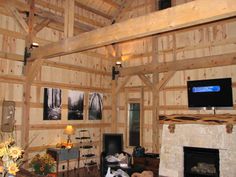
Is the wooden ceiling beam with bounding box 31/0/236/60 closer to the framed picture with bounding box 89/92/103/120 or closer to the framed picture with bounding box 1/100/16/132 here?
the framed picture with bounding box 1/100/16/132

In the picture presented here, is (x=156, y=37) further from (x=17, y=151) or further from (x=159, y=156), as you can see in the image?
(x=17, y=151)

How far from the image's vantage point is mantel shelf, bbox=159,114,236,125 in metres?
5.86

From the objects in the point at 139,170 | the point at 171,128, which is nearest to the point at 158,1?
the point at 171,128

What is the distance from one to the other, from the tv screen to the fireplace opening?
5.77ft

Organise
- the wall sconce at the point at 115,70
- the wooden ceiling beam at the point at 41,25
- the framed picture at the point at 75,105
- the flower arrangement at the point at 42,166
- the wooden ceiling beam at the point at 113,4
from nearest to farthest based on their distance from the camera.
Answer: the flower arrangement at the point at 42,166, the wooden ceiling beam at the point at 41,25, the framed picture at the point at 75,105, the wooden ceiling beam at the point at 113,4, the wall sconce at the point at 115,70

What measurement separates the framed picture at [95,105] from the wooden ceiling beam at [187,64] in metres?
1.11

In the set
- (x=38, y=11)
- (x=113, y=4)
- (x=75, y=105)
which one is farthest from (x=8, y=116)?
(x=113, y=4)

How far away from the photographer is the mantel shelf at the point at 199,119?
19.2 feet

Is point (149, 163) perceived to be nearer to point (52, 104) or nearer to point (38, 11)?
point (52, 104)

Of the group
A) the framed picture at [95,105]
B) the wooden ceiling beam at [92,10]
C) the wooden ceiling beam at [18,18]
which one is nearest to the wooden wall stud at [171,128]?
the framed picture at [95,105]

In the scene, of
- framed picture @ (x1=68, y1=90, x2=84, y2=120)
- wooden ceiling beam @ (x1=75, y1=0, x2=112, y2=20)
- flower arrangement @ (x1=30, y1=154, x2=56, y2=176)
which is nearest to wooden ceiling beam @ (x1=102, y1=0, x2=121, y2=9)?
wooden ceiling beam @ (x1=75, y1=0, x2=112, y2=20)

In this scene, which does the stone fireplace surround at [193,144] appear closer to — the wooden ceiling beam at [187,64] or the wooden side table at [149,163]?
the wooden side table at [149,163]

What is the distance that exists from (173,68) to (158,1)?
226cm

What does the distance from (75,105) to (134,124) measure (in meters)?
1.95
